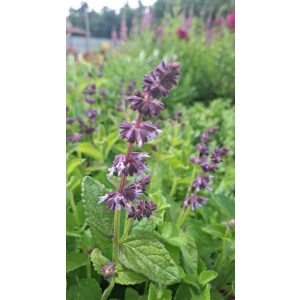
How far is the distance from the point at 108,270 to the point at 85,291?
102 millimetres

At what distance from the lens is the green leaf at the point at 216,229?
35.3 inches

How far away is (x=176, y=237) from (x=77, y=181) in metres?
0.31

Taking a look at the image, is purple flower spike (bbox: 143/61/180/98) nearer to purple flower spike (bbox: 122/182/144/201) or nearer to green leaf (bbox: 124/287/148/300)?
purple flower spike (bbox: 122/182/144/201)

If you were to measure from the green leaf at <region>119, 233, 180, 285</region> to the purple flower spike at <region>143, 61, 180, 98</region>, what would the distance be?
0.24 m

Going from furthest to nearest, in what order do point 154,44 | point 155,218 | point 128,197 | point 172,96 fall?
point 154,44
point 172,96
point 155,218
point 128,197

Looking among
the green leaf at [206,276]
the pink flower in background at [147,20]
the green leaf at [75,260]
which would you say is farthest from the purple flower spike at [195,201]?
the pink flower in background at [147,20]

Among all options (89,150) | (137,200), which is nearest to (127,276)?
(137,200)

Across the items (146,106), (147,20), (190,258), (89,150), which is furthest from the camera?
(147,20)

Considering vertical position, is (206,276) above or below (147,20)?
below

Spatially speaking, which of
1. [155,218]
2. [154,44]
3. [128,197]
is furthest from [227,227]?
[154,44]

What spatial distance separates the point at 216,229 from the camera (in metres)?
0.92

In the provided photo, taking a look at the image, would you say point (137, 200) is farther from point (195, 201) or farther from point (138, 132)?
point (195, 201)
